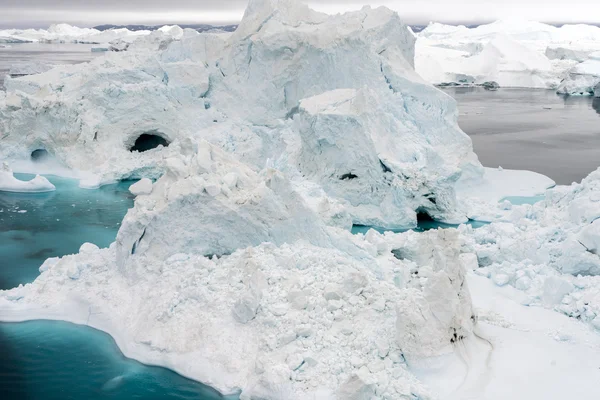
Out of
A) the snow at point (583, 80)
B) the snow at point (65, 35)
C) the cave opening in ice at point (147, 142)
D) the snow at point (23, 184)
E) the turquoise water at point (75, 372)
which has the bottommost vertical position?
the turquoise water at point (75, 372)

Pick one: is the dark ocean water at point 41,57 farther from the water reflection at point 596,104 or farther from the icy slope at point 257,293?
the water reflection at point 596,104

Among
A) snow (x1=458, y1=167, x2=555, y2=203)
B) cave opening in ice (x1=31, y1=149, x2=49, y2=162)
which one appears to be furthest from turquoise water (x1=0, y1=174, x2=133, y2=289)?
snow (x1=458, y1=167, x2=555, y2=203)

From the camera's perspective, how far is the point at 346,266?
695cm

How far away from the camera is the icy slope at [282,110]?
11.7m

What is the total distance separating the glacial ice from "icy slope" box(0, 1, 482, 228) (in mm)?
57

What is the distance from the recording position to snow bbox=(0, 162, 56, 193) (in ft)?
43.2

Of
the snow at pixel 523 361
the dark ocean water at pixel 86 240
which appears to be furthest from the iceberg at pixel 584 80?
the snow at pixel 523 361

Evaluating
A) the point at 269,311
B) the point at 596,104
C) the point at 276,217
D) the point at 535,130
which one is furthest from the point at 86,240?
the point at 596,104

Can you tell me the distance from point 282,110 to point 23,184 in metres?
6.23

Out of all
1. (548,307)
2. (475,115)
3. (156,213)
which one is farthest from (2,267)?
(475,115)

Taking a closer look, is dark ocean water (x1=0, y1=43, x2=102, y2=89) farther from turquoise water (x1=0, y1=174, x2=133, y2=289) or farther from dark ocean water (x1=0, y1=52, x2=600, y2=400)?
dark ocean water (x1=0, y1=52, x2=600, y2=400)

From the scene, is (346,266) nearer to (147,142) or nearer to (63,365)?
(63,365)

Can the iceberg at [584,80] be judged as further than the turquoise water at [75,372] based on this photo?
Yes

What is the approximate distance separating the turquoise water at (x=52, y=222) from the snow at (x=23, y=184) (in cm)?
18
